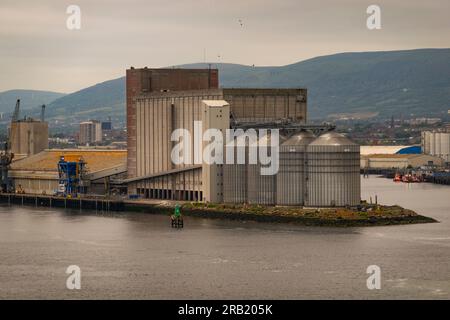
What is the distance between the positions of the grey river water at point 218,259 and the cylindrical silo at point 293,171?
11.8 ft

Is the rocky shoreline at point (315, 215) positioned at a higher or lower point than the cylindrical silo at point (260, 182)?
lower

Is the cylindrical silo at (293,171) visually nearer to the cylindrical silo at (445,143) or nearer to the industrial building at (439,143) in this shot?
the industrial building at (439,143)

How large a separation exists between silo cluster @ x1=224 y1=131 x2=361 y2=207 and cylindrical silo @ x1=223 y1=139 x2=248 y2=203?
3.07ft

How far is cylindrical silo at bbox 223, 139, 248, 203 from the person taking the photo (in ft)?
238

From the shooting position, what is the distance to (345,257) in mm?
52906

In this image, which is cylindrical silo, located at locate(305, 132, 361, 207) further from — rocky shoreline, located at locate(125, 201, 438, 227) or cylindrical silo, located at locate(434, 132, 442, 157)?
cylindrical silo, located at locate(434, 132, 442, 157)

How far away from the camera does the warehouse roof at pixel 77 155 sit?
9225cm

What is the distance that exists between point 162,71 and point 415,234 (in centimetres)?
2939

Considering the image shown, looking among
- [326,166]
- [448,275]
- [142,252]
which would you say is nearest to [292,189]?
[326,166]

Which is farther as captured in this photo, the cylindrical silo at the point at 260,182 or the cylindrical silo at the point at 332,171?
the cylindrical silo at the point at 260,182

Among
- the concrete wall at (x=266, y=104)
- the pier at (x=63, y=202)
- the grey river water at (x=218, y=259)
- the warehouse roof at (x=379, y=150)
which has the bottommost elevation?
the grey river water at (x=218, y=259)

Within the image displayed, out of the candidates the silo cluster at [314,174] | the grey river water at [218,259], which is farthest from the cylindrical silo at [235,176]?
the grey river water at [218,259]

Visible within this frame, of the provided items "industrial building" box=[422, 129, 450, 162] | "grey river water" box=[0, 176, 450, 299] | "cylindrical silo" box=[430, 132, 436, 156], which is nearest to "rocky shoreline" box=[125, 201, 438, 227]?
"grey river water" box=[0, 176, 450, 299]

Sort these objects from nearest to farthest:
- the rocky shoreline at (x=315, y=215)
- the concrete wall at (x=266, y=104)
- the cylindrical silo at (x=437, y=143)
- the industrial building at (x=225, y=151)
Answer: the rocky shoreline at (x=315, y=215)
the industrial building at (x=225, y=151)
the concrete wall at (x=266, y=104)
the cylindrical silo at (x=437, y=143)
